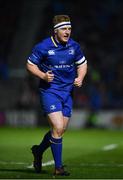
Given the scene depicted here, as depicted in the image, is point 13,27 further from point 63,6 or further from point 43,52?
point 43,52

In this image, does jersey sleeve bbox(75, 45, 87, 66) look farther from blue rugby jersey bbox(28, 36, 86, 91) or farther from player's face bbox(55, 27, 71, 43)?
player's face bbox(55, 27, 71, 43)

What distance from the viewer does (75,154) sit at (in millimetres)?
13594

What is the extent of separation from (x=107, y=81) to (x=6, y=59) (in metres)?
4.06

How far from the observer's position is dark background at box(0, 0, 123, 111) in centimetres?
2423

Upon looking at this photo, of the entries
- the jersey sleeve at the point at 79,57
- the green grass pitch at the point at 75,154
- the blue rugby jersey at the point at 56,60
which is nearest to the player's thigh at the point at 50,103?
the blue rugby jersey at the point at 56,60

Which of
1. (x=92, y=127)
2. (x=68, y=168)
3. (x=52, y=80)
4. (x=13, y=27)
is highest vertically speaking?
(x=52, y=80)

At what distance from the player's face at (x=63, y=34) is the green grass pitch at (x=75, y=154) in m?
1.78

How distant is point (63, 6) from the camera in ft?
89.1

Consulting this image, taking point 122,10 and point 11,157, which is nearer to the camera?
point 11,157

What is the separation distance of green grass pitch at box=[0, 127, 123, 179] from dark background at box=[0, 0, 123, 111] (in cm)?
247

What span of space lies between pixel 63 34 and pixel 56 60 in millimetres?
362

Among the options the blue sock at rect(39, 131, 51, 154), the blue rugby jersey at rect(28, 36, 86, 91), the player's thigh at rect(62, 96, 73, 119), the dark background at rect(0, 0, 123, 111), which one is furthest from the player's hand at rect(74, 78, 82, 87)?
Result: the dark background at rect(0, 0, 123, 111)

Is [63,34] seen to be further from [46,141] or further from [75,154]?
[75,154]

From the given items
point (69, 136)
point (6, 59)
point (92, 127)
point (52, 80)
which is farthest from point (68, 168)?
point (6, 59)
